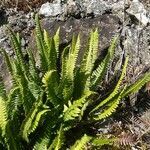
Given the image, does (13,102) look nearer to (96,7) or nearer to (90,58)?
(90,58)

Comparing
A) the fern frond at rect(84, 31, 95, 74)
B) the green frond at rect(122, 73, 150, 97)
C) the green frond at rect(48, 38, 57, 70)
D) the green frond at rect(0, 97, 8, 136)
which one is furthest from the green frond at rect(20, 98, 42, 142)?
the green frond at rect(122, 73, 150, 97)

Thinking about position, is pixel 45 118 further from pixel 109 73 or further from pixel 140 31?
pixel 140 31

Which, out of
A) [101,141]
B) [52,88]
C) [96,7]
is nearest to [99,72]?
[52,88]

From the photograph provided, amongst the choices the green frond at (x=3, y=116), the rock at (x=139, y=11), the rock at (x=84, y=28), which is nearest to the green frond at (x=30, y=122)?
the green frond at (x=3, y=116)

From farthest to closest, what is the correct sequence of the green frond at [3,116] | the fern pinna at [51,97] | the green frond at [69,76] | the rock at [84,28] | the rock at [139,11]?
1. the rock at [139,11]
2. the rock at [84,28]
3. the green frond at [69,76]
4. the fern pinna at [51,97]
5. the green frond at [3,116]

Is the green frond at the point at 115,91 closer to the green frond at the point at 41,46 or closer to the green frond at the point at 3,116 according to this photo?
the green frond at the point at 41,46

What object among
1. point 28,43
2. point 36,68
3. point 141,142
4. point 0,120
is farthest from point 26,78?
point 141,142

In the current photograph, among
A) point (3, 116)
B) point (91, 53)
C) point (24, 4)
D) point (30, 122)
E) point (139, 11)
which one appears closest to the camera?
point (3, 116)
